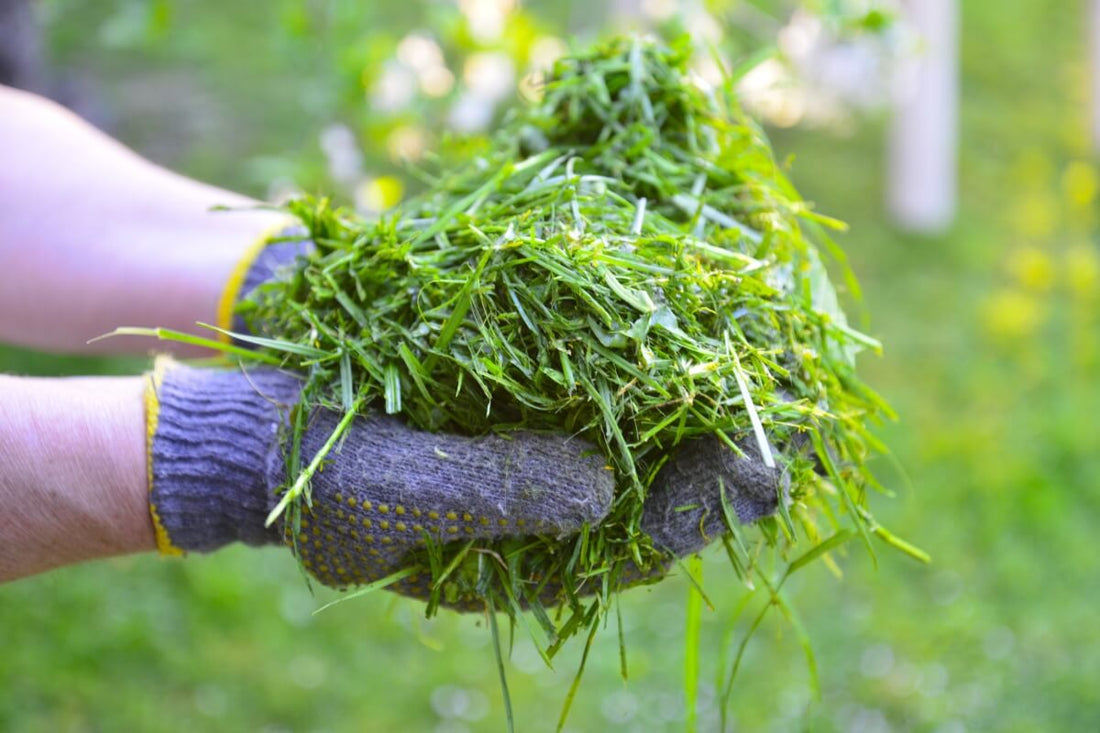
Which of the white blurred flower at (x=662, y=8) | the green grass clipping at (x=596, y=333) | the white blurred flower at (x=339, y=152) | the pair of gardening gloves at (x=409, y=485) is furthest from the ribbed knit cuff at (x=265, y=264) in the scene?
the white blurred flower at (x=339, y=152)

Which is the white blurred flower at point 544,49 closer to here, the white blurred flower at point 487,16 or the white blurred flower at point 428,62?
the white blurred flower at point 487,16

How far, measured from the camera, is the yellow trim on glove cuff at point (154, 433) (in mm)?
1037

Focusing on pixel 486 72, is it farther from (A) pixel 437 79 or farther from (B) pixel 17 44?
(B) pixel 17 44

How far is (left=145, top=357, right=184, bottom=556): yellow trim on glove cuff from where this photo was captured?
1.04m

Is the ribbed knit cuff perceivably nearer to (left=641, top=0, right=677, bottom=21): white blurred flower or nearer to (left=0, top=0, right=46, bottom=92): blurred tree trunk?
(left=641, top=0, right=677, bottom=21): white blurred flower

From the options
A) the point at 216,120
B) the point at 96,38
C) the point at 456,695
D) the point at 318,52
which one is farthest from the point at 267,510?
the point at 96,38

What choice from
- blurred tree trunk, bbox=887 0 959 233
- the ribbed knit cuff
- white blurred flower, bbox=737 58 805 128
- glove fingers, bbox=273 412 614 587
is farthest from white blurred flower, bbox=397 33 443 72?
blurred tree trunk, bbox=887 0 959 233

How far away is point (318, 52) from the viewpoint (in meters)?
2.11

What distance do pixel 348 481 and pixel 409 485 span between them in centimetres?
6

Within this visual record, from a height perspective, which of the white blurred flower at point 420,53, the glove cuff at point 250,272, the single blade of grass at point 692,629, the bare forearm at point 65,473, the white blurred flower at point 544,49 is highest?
the white blurred flower at point 544,49

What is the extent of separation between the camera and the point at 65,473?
1.02m

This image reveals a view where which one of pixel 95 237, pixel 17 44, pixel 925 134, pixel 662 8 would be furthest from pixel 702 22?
pixel 925 134

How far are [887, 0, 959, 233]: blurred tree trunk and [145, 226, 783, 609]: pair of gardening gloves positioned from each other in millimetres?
3232

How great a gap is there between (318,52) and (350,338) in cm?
133
